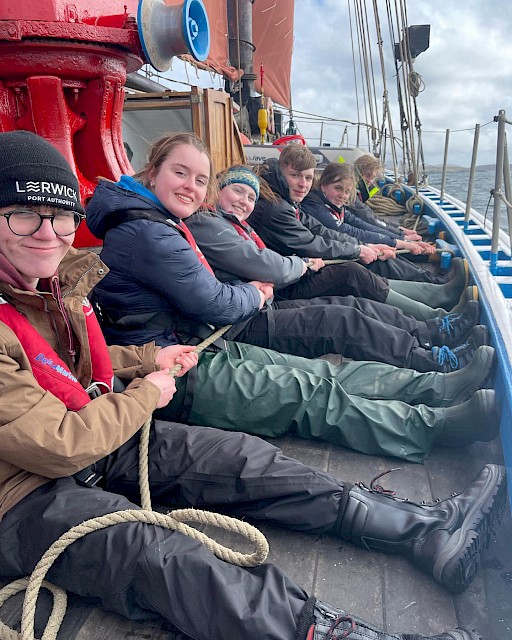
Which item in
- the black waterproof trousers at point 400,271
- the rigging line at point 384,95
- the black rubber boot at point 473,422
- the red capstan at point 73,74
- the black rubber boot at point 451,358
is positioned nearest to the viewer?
the black rubber boot at point 473,422

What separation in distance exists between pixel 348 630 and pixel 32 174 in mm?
1276

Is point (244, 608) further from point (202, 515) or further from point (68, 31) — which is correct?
point (68, 31)

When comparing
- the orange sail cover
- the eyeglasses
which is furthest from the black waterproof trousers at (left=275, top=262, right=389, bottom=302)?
the orange sail cover

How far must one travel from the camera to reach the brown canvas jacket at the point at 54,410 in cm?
118

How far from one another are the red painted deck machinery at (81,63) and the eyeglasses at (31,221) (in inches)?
56.2

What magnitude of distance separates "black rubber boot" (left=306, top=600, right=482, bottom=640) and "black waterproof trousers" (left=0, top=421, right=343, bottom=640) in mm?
47

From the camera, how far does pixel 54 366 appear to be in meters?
1.36

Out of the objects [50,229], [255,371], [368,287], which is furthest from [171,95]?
[50,229]

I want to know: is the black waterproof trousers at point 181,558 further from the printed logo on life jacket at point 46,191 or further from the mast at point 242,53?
the mast at point 242,53

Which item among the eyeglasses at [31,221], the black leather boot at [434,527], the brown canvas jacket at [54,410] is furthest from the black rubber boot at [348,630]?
the eyeglasses at [31,221]

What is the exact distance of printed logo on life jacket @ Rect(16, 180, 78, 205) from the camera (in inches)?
48.6

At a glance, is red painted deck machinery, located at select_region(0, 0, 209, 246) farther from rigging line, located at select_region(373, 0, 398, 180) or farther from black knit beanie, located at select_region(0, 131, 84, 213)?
rigging line, located at select_region(373, 0, 398, 180)

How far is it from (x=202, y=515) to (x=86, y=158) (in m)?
2.10

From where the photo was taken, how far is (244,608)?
1170 millimetres
